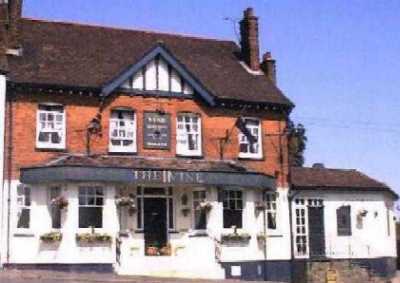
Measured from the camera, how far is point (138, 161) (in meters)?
29.8

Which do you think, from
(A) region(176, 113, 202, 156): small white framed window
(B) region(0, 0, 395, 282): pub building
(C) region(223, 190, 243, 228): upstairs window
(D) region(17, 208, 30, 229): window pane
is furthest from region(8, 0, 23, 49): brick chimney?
(C) region(223, 190, 243, 228): upstairs window

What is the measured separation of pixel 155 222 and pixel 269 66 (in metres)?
10.0

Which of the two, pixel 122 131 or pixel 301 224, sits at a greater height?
pixel 122 131

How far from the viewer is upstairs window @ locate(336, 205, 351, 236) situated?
3472 cm

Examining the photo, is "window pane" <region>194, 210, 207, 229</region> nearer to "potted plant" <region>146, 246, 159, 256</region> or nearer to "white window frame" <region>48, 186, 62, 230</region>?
"potted plant" <region>146, 246, 159, 256</region>

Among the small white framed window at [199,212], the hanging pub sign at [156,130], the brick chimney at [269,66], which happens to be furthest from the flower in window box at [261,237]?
the brick chimney at [269,66]

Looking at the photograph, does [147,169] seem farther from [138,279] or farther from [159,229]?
[138,279]

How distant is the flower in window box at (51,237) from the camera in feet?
91.1

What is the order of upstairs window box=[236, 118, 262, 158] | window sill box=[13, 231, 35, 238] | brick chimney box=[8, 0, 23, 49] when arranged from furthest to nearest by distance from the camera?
1. upstairs window box=[236, 118, 262, 158]
2. brick chimney box=[8, 0, 23, 49]
3. window sill box=[13, 231, 35, 238]

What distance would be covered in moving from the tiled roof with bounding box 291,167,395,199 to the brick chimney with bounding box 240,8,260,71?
5.50 metres

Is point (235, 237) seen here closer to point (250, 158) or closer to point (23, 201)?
point (250, 158)

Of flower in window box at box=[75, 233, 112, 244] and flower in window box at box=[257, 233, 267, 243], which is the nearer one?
flower in window box at box=[75, 233, 112, 244]

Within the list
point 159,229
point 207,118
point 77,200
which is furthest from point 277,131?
point 77,200

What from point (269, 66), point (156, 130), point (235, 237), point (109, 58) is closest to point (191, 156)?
point (156, 130)
